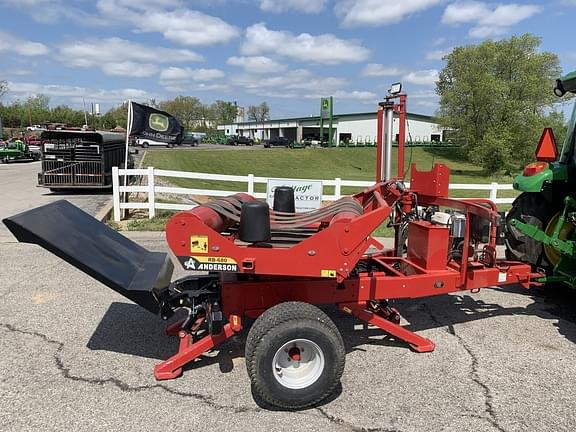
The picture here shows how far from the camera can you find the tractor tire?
5.04 m

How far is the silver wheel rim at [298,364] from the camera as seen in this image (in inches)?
126

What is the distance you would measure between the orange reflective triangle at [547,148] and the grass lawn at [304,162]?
2765 centimetres

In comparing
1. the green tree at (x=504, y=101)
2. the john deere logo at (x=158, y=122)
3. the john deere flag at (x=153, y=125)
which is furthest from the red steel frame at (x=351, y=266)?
the green tree at (x=504, y=101)

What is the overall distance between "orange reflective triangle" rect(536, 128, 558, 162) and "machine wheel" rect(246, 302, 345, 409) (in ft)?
10.9

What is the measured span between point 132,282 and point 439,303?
3.28 metres

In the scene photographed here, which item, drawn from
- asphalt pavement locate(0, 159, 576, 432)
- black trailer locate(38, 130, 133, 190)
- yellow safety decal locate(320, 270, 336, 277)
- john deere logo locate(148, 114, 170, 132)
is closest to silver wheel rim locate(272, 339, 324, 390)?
asphalt pavement locate(0, 159, 576, 432)

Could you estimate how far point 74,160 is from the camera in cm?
1515

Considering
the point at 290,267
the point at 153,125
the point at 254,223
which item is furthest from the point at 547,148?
the point at 153,125

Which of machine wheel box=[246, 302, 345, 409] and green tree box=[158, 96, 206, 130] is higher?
green tree box=[158, 96, 206, 130]

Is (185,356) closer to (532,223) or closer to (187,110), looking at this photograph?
(532,223)

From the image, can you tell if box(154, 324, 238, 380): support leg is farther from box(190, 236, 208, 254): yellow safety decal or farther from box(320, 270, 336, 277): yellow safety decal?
box(320, 270, 336, 277): yellow safety decal

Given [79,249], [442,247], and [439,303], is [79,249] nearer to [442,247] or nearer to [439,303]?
[442,247]

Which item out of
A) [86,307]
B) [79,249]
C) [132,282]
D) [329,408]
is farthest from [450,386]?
[86,307]

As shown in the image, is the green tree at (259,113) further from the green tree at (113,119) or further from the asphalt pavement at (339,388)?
the asphalt pavement at (339,388)
